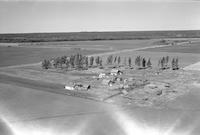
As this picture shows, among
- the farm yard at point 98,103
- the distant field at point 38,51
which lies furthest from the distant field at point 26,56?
the farm yard at point 98,103

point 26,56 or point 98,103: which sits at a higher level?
point 98,103

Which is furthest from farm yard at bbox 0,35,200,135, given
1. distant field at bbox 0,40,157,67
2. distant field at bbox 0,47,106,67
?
distant field at bbox 0,40,157,67

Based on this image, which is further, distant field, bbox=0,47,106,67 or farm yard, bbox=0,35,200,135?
distant field, bbox=0,47,106,67

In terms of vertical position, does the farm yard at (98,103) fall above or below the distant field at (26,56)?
above

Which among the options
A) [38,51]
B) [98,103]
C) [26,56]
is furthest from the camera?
[38,51]

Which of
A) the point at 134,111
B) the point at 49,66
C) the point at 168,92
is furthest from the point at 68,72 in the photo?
the point at 134,111

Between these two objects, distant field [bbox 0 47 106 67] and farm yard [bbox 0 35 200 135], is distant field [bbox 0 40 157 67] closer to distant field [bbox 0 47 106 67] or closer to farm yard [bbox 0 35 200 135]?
distant field [bbox 0 47 106 67]

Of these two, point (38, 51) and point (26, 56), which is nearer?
point (26, 56)

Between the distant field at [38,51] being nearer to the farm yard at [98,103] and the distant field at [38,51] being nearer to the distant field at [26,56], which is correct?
the distant field at [26,56]

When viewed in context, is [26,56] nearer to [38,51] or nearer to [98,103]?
[38,51]

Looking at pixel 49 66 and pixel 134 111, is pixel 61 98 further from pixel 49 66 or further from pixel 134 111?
pixel 49 66

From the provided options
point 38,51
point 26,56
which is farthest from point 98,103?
point 38,51
